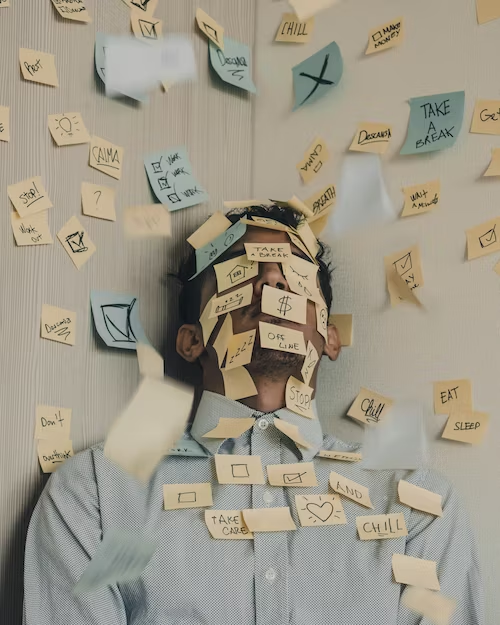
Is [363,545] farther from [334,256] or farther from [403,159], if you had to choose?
[403,159]

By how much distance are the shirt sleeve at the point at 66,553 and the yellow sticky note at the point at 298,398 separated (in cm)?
32

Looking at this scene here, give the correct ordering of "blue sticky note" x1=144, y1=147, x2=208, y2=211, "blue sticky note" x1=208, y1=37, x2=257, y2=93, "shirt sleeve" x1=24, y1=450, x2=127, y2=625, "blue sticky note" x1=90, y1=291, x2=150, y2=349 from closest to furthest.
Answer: "shirt sleeve" x1=24, y1=450, x2=127, y2=625
"blue sticky note" x1=90, y1=291, x2=150, y2=349
"blue sticky note" x1=144, y1=147, x2=208, y2=211
"blue sticky note" x1=208, y1=37, x2=257, y2=93

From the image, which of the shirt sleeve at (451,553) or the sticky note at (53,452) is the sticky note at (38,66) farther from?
the shirt sleeve at (451,553)

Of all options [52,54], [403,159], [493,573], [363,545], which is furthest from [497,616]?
[52,54]

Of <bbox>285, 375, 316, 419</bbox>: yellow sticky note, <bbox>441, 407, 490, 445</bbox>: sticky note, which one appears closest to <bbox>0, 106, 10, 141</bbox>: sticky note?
<bbox>285, 375, 316, 419</bbox>: yellow sticky note

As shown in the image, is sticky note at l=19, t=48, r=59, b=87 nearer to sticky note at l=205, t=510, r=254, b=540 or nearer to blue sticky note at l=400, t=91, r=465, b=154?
blue sticky note at l=400, t=91, r=465, b=154

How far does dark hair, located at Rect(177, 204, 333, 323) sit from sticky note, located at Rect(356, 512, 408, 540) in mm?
397

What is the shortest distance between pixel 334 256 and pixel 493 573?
60 cm

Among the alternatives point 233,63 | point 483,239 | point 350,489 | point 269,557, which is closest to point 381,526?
point 350,489

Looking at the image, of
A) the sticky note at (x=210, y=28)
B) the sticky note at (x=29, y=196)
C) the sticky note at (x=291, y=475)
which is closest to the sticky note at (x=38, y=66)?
the sticky note at (x=29, y=196)

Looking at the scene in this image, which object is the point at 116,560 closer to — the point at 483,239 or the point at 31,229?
the point at 31,229

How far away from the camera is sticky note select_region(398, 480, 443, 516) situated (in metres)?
1.25

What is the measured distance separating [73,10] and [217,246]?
46 centimetres

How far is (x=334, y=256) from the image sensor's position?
1.52 meters
